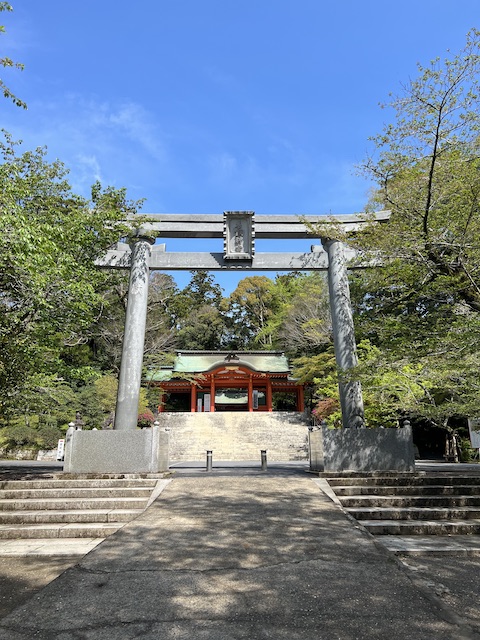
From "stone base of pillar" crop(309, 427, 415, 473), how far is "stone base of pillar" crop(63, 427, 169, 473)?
3.44 m

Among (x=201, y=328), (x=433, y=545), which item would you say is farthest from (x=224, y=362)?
(x=433, y=545)

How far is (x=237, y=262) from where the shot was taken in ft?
32.7

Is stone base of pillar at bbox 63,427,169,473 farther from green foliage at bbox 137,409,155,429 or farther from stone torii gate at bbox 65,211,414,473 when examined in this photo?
green foliage at bbox 137,409,155,429

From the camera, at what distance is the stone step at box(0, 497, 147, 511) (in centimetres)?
624

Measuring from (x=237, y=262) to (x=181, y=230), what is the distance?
1.60 m

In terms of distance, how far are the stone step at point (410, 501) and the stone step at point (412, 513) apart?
0.59 ft

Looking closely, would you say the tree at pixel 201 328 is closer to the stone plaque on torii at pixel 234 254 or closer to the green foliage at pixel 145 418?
the green foliage at pixel 145 418

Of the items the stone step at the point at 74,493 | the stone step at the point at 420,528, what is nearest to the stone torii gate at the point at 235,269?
the stone step at the point at 74,493

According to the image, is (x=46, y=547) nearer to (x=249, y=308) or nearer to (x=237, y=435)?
(x=237, y=435)

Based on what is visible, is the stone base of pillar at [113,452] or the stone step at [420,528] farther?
the stone base of pillar at [113,452]

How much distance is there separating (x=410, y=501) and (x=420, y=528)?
98cm

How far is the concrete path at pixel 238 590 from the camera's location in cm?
235

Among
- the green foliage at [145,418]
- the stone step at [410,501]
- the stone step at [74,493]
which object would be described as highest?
the green foliage at [145,418]

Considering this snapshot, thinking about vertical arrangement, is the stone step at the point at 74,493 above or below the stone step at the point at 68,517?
above
